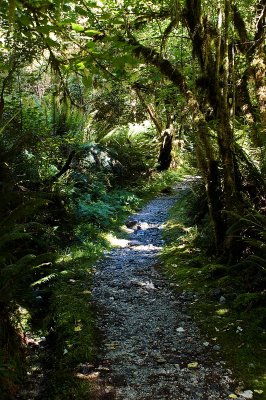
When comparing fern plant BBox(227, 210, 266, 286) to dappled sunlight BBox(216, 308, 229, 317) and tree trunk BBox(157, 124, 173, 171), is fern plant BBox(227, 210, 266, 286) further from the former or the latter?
tree trunk BBox(157, 124, 173, 171)

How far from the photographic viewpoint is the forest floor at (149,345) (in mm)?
3611

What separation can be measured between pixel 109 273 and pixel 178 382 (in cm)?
329

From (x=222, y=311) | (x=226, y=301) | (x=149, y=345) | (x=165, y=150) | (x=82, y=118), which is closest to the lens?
(x=149, y=345)

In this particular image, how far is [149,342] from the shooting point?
14.7 feet

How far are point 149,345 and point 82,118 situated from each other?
861 cm

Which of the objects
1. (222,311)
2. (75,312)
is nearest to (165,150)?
(222,311)

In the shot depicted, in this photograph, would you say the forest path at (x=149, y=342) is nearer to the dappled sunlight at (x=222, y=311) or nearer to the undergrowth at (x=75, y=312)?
the undergrowth at (x=75, y=312)

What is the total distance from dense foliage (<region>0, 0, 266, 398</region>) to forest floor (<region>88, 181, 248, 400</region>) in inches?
34.2

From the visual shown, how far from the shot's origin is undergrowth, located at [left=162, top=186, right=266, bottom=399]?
12.9 feet

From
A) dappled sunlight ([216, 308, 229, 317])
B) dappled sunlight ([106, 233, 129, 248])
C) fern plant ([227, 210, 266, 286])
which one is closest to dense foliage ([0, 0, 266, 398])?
fern plant ([227, 210, 266, 286])

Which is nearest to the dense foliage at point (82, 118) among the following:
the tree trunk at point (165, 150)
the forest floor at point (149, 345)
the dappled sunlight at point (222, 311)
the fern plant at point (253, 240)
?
the fern plant at point (253, 240)

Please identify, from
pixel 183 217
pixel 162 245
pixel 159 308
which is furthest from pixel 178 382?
pixel 183 217

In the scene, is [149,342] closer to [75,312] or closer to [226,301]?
[75,312]

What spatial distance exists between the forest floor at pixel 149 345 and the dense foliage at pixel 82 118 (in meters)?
0.87
